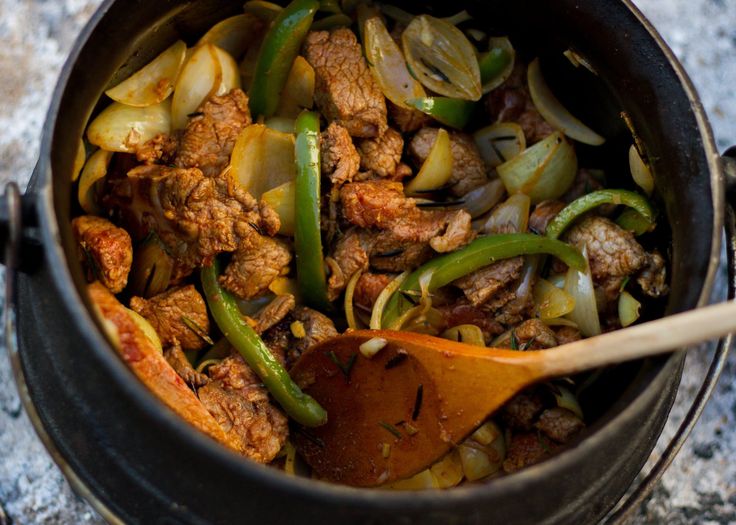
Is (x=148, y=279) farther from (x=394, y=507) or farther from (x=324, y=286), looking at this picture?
(x=394, y=507)

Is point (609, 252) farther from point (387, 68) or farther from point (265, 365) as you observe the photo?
point (265, 365)

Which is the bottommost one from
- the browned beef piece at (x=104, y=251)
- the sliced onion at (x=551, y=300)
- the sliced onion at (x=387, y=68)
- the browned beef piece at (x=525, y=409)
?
the browned beef piece at (x=525, y=409)

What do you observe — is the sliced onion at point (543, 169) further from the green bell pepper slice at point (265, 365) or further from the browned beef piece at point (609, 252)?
the green bell pepper slice at point (265, 365)

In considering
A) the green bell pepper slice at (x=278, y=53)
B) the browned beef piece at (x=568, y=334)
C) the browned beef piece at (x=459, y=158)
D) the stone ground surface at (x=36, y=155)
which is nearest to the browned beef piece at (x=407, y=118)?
the browned beef piece at (x=459, y=158)

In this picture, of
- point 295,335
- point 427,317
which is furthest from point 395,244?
point 295,335

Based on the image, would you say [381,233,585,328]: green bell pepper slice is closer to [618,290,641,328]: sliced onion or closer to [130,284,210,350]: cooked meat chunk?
[618,290,641,328]: sliced onion

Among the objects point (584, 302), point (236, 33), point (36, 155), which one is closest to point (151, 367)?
point (236, 33)

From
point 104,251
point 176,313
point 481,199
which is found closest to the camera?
point 104,251
